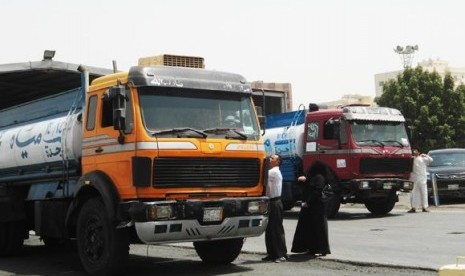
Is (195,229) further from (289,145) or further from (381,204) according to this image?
(381,204)

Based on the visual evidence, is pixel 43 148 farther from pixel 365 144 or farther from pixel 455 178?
pixel 455 178

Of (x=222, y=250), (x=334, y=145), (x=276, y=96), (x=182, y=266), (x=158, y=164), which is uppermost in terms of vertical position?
(x=276, y=96)

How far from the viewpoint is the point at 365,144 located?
53.1ft

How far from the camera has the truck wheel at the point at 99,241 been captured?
8.19 m

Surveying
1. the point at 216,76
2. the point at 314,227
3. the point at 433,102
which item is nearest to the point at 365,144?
the point at 314,227

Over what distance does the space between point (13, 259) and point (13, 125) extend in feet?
7.92

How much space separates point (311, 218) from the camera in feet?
33.3

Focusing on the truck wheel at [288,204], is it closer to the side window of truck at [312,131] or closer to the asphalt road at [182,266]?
the side window of truck at [312,131]

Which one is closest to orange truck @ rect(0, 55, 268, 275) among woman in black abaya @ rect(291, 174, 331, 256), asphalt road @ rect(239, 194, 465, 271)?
woman in black abaya @ rect(291, 174, 331, 256)

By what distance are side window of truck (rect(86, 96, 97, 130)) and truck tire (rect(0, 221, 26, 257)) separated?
3193 millimetres

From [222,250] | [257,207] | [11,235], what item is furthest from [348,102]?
[257,207]

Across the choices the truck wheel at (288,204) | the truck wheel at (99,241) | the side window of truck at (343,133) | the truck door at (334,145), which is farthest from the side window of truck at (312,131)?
the truck wheel at (99,241)

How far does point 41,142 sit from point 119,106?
8.91ft

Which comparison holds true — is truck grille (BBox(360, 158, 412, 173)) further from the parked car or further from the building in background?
the parked car
